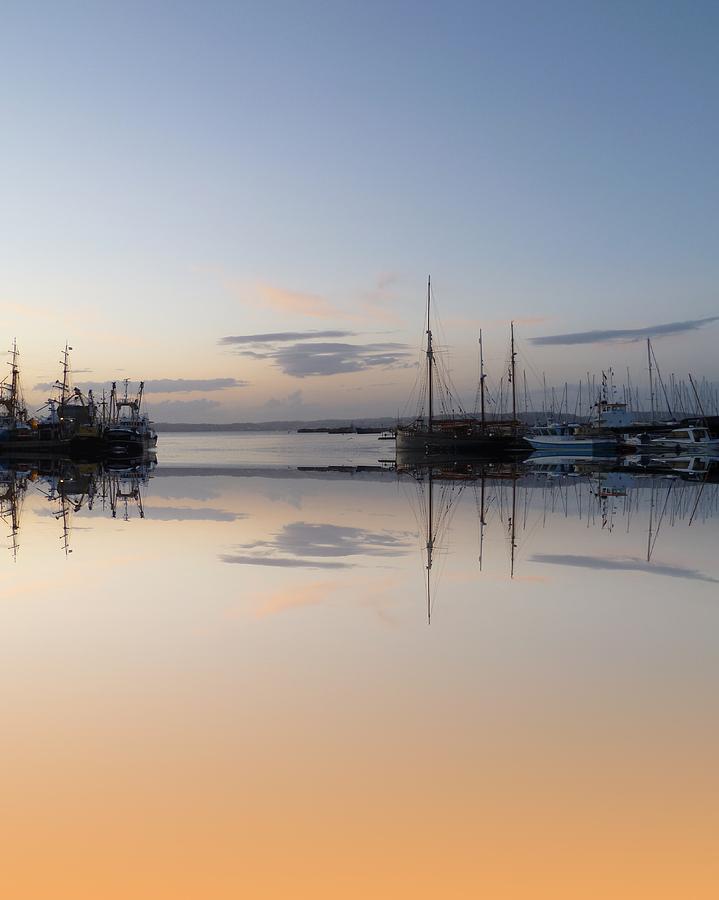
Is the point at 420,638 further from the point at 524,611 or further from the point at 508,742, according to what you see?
the point at 508,742

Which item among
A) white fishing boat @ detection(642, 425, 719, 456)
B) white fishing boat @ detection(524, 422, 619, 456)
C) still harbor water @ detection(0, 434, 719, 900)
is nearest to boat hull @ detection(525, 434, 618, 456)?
white fishing boat @ detection(524, 422, 619, 456)

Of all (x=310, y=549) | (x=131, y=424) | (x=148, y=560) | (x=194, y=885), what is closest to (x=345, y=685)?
(x=194, y=885)

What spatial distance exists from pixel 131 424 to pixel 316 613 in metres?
124

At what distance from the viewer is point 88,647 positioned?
11875mm

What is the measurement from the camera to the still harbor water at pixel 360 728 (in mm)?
6020

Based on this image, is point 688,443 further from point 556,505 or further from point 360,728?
point 360,728

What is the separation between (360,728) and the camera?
860cm

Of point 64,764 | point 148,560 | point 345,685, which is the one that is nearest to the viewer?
point 64,764

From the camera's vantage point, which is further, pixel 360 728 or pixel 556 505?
pixel 556 505

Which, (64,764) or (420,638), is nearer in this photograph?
(64,764)

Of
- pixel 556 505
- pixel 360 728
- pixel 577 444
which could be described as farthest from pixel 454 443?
pixel 360 728

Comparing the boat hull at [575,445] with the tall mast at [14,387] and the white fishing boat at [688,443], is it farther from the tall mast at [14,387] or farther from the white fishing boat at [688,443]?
the tall mast at [14,387]

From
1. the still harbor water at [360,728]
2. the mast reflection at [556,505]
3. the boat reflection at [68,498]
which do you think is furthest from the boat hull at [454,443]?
the still harbor water at [360,728]

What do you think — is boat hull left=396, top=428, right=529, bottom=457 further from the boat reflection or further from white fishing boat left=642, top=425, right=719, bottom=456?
the boat reflection
